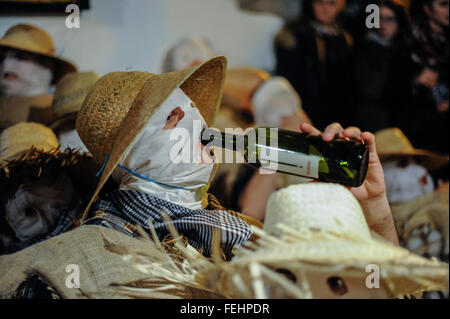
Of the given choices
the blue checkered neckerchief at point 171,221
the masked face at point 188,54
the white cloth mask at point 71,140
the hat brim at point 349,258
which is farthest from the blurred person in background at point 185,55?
the hat brim at point 349,258

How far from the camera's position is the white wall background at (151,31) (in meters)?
1.77

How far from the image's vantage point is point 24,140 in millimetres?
1324

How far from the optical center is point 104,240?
92cm

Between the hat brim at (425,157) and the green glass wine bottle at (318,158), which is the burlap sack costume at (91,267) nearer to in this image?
the green glass wine bottle at (318,158)

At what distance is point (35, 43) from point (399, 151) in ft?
5.07

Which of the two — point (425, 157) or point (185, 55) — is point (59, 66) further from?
point (425, 157)

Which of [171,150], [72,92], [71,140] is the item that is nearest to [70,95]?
[72,92]

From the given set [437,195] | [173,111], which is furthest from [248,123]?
[173,111]

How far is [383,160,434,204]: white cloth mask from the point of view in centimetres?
191

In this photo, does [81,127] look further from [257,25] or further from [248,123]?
[257,25]

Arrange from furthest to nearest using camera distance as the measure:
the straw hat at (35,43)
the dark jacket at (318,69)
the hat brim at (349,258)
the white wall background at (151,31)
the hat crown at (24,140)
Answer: the dark jacket at (318,69)
the white wall background at (151,31)
the straw hat at (35,43)
the hat crown at (24,140)
the hat brim at (349,258)

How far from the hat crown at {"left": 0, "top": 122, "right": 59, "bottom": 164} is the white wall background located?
1.06ft

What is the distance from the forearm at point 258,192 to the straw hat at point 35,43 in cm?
86
